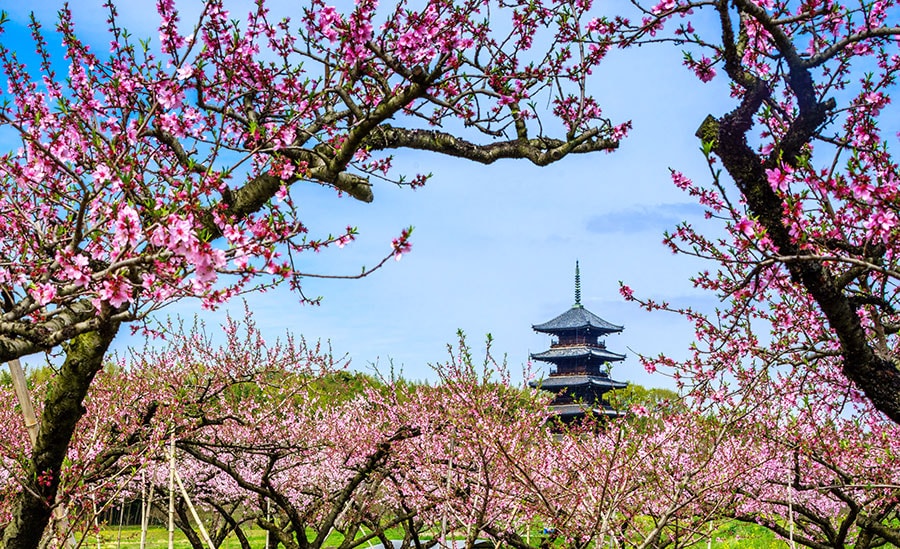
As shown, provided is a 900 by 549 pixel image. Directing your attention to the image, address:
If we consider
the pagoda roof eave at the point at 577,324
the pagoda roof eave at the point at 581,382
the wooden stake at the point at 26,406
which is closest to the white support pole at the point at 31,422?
the wooden stake at the point at 26,406

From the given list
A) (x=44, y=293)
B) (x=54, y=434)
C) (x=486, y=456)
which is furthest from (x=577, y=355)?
(x=44, y=293)

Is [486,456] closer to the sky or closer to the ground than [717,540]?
closer to the sky

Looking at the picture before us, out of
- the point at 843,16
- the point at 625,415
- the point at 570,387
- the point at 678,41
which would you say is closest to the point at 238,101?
the point at 678,41

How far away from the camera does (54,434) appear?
5.82 metres

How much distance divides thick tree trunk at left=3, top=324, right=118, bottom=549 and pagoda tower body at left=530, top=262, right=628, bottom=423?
36.2 m

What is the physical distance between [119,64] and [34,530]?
402 cm

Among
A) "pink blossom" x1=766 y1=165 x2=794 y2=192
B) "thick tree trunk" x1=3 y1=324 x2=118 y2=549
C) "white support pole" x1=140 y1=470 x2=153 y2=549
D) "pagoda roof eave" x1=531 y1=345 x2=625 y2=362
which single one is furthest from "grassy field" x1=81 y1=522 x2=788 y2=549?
"pagoda roof eave" x1=531 y1=345 x2=625 y2=362

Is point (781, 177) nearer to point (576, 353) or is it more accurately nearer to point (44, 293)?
point (44, 293)

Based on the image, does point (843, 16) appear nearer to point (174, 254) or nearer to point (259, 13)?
point (259, 13)

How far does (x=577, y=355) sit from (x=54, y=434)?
39.4 metres

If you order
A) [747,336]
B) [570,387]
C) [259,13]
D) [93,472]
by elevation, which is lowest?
[93,472]

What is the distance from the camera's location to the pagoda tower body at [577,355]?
4172cm

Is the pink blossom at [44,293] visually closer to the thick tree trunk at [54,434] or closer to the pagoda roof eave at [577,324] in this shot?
the thick tree trunk at [54,434]

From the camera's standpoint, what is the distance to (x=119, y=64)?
214 inches
